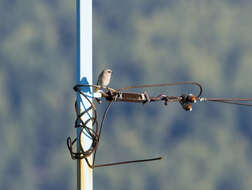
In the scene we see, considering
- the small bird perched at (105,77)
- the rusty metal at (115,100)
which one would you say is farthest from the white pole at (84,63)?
the small bird perched at (105,77)

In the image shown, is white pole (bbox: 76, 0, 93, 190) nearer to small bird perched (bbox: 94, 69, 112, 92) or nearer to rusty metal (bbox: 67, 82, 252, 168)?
rusty metal (bbox: 67, 82, 252, 168)

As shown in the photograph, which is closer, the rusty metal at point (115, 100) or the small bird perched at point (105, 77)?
the rusty metal at point (115, 100)

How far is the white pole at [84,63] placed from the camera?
10289mm

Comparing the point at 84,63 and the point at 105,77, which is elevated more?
the point at 105,77

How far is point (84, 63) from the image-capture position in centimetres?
1062

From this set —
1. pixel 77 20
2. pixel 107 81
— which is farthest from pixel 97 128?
pixel 107 81

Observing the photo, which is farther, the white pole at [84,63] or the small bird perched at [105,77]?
the small bird perched at [105,77]

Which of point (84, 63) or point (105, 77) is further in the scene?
point (105, 77)

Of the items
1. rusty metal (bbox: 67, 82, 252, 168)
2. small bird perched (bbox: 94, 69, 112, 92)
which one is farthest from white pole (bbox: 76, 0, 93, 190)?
small bird perched (bbox: 94, 69, 112, 92)

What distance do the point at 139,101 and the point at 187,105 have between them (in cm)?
166

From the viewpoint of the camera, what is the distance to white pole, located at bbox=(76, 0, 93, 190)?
10.3 meters

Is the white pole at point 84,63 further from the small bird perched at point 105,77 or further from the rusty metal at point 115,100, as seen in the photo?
the small bird perched at point 105,77

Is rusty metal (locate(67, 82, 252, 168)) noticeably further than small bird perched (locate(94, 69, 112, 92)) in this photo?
No

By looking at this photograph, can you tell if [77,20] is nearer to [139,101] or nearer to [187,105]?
[139,101]
